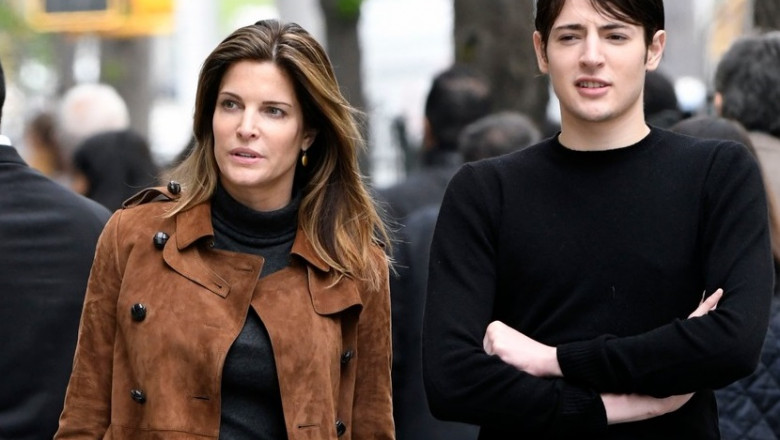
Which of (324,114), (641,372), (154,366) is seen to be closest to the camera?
(641,372)

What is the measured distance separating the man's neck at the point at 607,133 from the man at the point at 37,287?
1.92 meters

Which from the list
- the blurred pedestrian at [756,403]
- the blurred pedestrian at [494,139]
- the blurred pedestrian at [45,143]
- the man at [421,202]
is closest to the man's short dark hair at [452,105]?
the man at [421,202]

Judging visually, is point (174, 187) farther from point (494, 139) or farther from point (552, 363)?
point (494, 139)

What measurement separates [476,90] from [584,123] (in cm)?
439

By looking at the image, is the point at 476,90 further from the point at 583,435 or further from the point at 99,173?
the point at 583,435

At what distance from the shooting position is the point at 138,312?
14.6 ft

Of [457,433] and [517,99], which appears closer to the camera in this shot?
[457,433]

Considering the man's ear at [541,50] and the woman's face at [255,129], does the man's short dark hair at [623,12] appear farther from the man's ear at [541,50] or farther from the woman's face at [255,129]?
the woman's face at [255,129]

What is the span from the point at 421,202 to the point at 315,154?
2918 millimetres

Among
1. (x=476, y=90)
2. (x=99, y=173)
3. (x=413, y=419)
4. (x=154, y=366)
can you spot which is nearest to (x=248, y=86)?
(x=154, y=366)

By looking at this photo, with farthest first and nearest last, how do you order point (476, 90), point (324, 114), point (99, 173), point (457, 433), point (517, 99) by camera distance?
point (517, 99), point (99, 173), point (476, 90), point (457, 433), point (324, 114)

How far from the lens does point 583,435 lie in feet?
13.2

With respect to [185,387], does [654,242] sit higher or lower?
higher

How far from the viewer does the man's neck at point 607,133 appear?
4.14 meters
